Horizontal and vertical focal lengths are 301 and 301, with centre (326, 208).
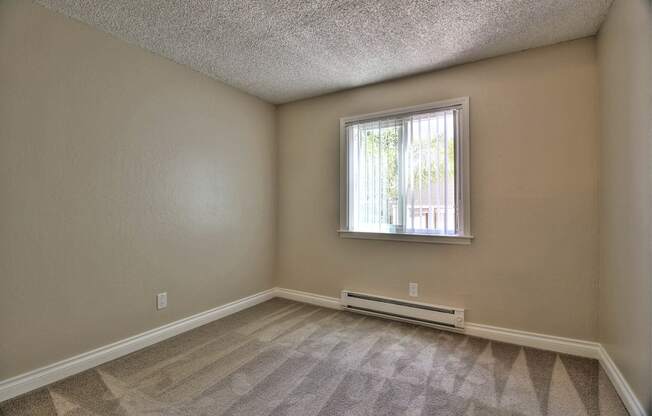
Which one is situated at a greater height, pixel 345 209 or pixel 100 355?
pixel 345 209

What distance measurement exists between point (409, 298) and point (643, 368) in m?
1.63

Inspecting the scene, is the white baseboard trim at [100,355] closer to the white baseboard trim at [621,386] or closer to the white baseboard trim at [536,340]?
the white baseboard trim at [536,340]

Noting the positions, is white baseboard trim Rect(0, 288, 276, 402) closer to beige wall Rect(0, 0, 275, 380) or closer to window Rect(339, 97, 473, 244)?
beige wall Rect(0, 0, 275, 380)

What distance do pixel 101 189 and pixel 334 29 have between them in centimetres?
207

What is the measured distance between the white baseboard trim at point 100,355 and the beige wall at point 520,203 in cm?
153

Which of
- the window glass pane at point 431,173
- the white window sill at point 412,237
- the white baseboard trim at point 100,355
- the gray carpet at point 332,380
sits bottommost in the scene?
the gray carpet at point 332,380

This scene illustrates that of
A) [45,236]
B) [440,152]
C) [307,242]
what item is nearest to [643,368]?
[440,152]

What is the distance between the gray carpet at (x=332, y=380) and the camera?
1681 mm

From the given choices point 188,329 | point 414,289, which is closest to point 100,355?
point 188,329

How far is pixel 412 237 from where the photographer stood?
2.90 m

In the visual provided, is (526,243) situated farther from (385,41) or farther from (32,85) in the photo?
(32,85)

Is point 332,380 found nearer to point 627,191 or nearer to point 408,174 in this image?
point 408,174

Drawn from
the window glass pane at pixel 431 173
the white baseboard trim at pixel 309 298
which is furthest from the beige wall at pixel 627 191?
the white baseboard trim at pixel 309 298

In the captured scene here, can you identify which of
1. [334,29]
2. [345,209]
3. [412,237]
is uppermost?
[334,29]
